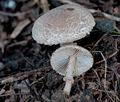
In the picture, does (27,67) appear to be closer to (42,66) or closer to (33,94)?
(42,66)

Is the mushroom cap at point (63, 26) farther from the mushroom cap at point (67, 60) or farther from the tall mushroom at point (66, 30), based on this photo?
the mushroom cap at point (67, 60)

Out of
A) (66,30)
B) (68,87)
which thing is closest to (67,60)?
(68,87)

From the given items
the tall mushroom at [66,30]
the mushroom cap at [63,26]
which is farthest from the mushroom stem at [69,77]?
the mushroom cap at [63,26]

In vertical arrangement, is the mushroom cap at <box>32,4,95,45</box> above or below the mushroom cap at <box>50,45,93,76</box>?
above

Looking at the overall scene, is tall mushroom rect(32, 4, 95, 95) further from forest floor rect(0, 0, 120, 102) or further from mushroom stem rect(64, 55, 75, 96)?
forest floor rect(0, 0, 120, 102)

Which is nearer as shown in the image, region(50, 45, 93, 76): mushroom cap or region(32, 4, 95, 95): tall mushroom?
region(32, 4, 95, 95): tall mushroom

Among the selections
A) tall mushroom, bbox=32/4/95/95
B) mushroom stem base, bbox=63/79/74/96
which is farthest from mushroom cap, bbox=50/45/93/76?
mushroom stem base, bbox=63/79/74/96

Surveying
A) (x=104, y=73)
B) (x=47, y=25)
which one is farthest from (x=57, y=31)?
(x=104, y=73)
